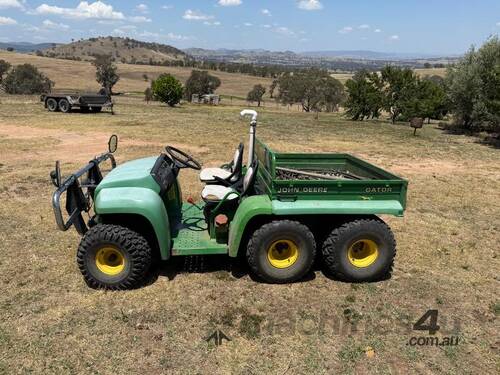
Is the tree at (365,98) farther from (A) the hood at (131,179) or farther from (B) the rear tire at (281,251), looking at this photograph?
(A) the hood at (131,179)

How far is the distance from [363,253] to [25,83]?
4222 centimetres

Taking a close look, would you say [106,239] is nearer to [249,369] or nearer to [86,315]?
[86,315]

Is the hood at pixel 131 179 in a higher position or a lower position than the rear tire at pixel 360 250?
higher

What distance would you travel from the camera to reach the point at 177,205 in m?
5.65

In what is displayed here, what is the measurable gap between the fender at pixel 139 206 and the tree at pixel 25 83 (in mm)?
38652

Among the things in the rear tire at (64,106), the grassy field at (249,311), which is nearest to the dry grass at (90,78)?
the rear tire at (64,106)

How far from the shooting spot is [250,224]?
481cm

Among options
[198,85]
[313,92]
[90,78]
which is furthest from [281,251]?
[90,78]

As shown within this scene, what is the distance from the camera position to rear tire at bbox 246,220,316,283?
182 inches

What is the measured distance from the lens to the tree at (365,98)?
23328 millimetres

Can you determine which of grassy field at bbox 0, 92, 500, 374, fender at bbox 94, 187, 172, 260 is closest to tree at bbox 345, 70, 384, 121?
grassy field at bbox 0, 92, 500, 374

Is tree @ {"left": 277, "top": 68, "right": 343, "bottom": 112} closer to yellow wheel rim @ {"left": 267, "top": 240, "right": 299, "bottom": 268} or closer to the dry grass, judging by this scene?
the dry grass

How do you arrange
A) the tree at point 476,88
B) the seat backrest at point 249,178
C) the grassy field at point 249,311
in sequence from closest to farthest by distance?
the grassy field at point 249,311, the seat backrest at point 249,178, the tree at point 476,88

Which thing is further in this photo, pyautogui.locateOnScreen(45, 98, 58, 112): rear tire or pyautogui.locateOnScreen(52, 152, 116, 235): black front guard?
pyautogui.locateOnScreen(45, 98, 58, 112): rear tire
